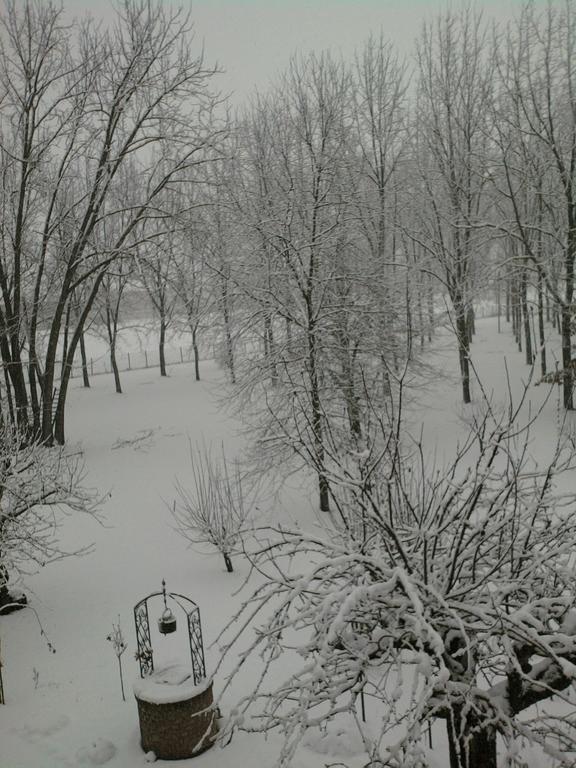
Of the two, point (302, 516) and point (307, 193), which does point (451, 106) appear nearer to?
point (307, 193)

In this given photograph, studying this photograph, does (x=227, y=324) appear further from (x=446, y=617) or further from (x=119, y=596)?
(x=446, y=617)

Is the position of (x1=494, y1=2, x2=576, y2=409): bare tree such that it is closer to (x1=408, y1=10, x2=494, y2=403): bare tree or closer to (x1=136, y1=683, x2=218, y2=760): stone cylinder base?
(x1=408, y1=10, x2=494, y2=403): bare tree

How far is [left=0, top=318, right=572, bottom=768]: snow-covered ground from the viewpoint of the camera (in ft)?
24.0

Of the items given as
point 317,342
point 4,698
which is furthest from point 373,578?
point 317,342

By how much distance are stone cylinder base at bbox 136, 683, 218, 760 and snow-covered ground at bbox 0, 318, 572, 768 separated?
0.21 meters

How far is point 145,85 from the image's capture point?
56.1ft

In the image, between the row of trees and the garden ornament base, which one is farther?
the row of trees

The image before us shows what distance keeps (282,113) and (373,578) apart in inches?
735

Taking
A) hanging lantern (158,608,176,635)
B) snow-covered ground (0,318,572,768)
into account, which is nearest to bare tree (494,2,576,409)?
snow-covered ground (0,318,572,768)

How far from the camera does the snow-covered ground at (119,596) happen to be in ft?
24.0

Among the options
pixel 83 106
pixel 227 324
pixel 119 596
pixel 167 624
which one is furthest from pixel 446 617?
pixel 83 106

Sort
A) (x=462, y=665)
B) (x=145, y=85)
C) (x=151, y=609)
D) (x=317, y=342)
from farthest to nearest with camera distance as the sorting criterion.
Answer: (x=145, y=85) < (x=317, y=342) < (x=151, y=609) < (x=462, y=665)

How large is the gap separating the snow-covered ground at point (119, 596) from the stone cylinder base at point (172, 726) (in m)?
0.21

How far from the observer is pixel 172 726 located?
711 centimetres
